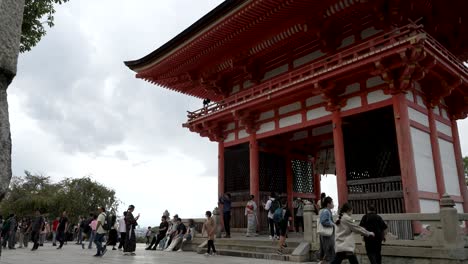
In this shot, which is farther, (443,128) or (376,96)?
(443,128)

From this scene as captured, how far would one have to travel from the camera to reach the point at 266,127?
55.2 feet

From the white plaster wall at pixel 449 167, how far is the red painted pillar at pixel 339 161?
3699mm

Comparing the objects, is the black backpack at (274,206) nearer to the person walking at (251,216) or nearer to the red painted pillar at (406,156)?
the person walking at (251,216)

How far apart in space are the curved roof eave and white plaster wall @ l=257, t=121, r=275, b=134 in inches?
207

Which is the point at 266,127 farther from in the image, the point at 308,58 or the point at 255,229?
the point at 255,229

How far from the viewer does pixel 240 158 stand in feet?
60.2

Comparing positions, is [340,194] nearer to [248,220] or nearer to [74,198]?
[248,220]

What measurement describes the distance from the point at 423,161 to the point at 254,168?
7.11 meters

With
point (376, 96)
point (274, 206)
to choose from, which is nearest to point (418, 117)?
point (376, 96)

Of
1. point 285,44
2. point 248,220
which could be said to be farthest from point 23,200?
point 285,44

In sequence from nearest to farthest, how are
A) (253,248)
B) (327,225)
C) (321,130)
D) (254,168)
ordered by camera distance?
(327,225)
(253,248)
(254,168)
(321,130)

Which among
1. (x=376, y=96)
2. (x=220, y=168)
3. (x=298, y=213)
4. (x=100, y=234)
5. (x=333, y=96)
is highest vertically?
(x=333, y=96)

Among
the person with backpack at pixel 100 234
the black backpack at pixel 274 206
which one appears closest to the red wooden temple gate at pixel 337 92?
the black backpack at pixel 274 206

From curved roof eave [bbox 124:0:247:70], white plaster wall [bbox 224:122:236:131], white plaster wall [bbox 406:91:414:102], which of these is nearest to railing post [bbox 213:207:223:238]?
white plaster wall [bbox 224:122:236:131]
